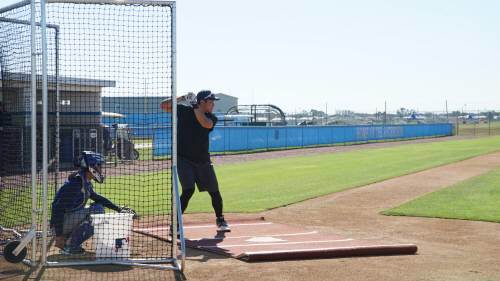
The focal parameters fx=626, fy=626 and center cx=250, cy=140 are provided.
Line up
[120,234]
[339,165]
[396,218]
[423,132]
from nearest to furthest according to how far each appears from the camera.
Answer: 1. [120,234]
2. [396,218]
3. [339,165]
4. [423,132]

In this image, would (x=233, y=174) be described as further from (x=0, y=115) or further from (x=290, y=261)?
(x=290, y=261)

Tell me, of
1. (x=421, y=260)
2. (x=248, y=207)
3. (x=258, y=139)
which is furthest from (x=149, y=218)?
(x=258, y=139)

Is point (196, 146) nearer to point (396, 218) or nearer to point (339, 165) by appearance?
point (396, 218)

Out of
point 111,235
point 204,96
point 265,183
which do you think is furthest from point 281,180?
point 111,235

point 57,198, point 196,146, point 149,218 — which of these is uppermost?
point 196,146

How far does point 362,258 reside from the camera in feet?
25.0

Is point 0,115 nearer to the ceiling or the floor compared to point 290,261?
nearer to the ceiling

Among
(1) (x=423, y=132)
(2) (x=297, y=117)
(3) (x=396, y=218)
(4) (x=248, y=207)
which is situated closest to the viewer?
(3) (x=396, y=218)

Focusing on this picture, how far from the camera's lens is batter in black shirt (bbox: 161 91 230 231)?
8820 mm

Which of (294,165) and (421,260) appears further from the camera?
(294,165)

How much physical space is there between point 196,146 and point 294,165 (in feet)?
49.9

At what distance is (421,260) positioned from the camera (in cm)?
751

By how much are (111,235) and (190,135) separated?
215 cm

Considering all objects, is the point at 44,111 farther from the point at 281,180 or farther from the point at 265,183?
the point at 281,180
